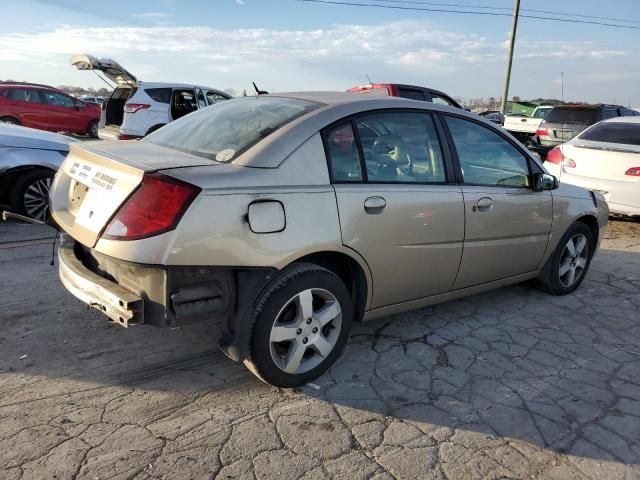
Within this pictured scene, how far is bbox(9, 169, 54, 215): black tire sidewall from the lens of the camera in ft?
19.6

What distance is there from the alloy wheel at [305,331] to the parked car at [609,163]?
5.46 m

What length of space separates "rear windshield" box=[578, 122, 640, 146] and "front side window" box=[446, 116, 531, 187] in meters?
4.30

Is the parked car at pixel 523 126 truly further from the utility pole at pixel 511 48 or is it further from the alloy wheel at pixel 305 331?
the alloy wheel at pixel 305 331

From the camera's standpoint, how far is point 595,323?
4.15 m

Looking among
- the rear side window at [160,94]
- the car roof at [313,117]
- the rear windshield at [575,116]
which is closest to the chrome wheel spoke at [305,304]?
the car roof at [313,117]

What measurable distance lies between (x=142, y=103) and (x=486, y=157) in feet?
32.2

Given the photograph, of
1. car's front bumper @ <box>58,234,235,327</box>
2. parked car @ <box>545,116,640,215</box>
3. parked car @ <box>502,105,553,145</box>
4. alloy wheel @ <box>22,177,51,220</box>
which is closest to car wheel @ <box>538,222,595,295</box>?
parked car @ <box>545,116,640,215</box>

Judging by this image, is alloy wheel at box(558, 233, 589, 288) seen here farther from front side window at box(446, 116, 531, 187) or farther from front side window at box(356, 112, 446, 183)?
front side window at box(356, 112, 446, 183)

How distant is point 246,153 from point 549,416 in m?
2.14

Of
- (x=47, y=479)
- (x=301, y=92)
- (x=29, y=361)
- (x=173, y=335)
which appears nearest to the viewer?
(x=47, y=479)

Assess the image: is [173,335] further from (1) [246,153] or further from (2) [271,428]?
(1) [246,153]

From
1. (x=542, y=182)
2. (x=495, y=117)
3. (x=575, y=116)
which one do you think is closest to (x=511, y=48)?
(x=495, y=117)

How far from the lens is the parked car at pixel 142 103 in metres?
11.7

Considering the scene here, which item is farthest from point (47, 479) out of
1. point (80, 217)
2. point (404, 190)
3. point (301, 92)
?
point (301, 92)
